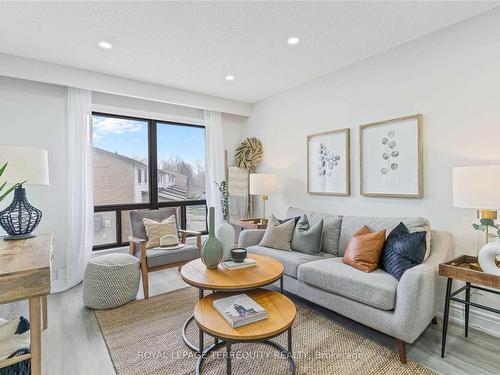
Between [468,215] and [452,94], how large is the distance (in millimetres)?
1052

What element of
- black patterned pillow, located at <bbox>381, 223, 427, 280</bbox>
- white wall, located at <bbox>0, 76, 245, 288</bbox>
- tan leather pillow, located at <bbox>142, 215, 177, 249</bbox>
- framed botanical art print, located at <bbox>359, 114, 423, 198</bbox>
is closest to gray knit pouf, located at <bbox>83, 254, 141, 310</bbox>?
tan leather pillow, located at <bbox>142, 215, 177, 249</bbox>

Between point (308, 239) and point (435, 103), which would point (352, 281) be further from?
point (435, 103)

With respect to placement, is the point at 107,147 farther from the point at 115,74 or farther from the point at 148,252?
the point at 148,252

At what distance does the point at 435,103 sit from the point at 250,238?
2.31 metres

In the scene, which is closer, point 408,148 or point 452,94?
point 452,94

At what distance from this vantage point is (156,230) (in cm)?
326

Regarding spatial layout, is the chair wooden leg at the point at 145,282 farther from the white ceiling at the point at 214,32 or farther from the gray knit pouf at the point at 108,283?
the white ceiling at the point at 214,32

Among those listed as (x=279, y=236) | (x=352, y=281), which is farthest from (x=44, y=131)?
(x=352, y=281)

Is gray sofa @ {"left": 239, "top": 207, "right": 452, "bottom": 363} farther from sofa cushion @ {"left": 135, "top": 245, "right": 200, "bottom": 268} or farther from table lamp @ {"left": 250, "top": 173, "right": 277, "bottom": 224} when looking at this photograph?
table lamp @ {"left": 250, "top": 173, "right": 277, "bottom": 224}

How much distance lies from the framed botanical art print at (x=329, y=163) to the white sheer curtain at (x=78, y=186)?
2835 mm

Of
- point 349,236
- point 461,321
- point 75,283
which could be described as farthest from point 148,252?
point 461,321

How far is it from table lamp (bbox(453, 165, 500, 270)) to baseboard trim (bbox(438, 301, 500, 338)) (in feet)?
1.79

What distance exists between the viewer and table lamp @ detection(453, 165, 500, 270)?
5.71 feet

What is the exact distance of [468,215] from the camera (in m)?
2.28
